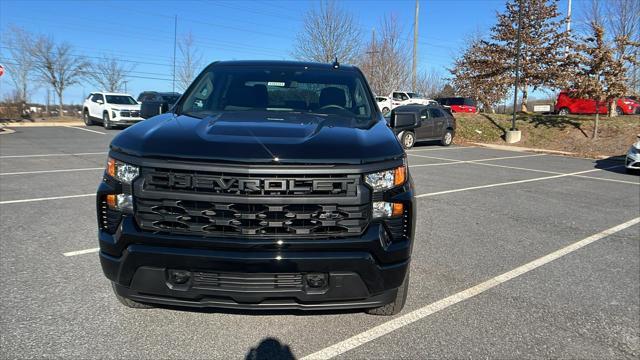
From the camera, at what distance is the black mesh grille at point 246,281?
245 centimetres

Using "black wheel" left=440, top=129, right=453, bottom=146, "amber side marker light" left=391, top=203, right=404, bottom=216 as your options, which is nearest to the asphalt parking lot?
"amber side marker light" left=391, top=203, right=404, bottom=216

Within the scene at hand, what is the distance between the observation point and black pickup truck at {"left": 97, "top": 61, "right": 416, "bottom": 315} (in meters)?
2.45

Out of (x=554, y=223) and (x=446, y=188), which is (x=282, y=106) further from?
(x=446, y=188)

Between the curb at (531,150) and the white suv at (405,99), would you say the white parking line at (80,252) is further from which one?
the white suv at (405,99)

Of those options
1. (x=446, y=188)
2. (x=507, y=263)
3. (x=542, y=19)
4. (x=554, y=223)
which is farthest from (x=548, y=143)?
(x=507, y=263)

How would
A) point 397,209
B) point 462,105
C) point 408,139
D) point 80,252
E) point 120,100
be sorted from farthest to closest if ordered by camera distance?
1. point 462,105
2. point 120,100
3. point 408,139
4. point 80,252
5. point 397,209

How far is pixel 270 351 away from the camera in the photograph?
9.28 ft

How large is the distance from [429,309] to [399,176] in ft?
4.44

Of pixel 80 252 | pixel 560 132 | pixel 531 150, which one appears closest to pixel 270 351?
pixel 80 252

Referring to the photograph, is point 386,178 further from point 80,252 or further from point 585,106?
point 585,106

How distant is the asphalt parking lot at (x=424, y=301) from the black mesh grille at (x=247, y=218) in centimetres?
70

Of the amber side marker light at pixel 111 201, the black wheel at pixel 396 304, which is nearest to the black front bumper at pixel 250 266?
the amber side marker light at pixel 111 201

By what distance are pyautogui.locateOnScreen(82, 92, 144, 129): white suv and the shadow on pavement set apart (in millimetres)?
20813

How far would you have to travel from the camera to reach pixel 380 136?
2955 mm
